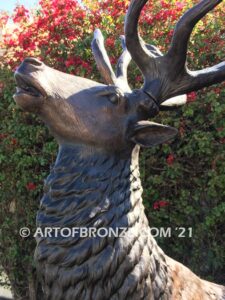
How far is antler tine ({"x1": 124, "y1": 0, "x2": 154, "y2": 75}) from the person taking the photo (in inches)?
66.7

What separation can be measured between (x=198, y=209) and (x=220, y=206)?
0.21 meters

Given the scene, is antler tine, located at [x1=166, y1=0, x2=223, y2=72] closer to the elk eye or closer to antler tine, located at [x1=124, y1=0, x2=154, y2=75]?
antler tine, located at [x1=124, y1=0, x2=154, y2=75]

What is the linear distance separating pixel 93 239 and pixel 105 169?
277 millimetres

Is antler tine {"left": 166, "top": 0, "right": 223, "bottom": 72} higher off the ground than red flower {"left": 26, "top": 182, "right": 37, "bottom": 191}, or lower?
higher

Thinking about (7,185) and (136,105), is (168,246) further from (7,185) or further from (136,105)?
(136,105)

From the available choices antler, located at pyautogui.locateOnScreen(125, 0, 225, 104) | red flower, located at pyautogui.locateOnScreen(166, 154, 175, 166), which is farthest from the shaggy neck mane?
red flower, located at pyautogui.locateOnScreen(166, 154, 175, 166)

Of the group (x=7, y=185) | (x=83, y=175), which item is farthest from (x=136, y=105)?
(x=7, y=185)

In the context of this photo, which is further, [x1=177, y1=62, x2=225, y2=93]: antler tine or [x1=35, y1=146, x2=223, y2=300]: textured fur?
[x1=177, y1=62, x2=225, y2=93]: antler tine

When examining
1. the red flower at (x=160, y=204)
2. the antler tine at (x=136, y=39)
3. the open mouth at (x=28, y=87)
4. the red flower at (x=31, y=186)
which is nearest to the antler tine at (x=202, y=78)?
the antler tine at (x=136, y=39)

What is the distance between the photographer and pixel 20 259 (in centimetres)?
422

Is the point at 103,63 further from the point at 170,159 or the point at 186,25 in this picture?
the point at 170,159

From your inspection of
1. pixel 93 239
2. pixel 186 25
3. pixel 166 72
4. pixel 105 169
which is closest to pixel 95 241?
pixel 93 239

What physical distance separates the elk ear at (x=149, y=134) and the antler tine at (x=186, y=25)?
0.29m

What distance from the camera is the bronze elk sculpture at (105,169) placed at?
168 cm
